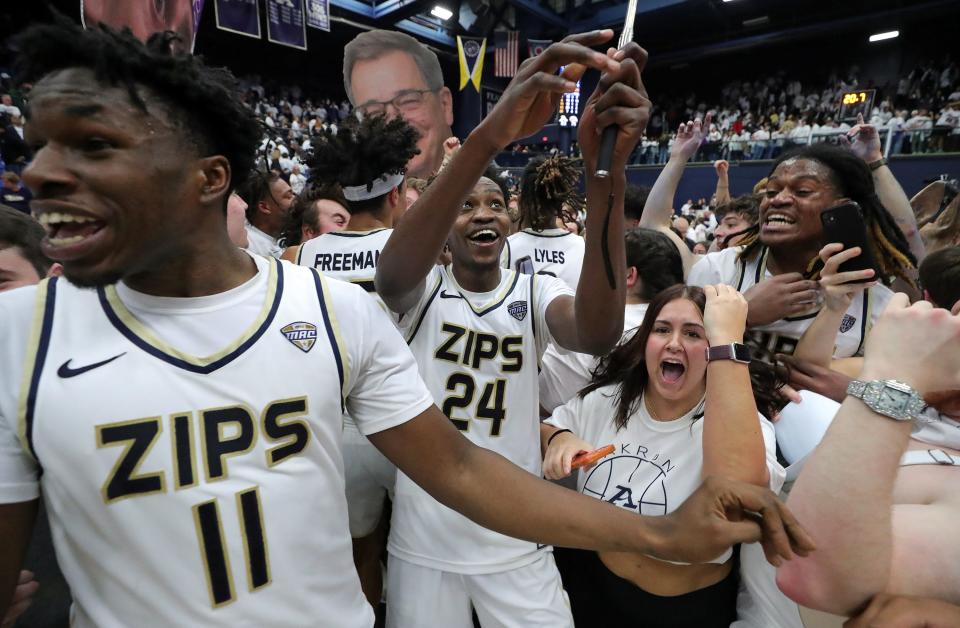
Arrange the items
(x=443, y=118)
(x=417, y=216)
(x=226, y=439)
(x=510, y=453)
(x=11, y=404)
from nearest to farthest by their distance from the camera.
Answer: (x=11, y=404)
(x=226, y=439)
(x=417, y=216)
(x=510, y=453)
(x=443, y=118)

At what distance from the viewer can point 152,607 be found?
991mm

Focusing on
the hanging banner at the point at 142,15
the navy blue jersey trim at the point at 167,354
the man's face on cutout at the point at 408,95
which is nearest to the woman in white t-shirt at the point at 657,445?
the navy blue jersey trim at the point at 167,354

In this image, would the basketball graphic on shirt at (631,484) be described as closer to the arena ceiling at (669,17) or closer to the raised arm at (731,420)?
the raised arm at (731,420)

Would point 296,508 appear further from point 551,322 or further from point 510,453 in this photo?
point 551,322

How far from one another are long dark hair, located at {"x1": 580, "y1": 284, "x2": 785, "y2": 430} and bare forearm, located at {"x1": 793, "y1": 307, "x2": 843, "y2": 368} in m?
0.14

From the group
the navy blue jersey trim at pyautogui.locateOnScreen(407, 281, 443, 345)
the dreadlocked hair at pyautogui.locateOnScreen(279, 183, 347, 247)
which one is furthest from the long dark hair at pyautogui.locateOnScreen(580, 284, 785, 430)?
the dreadlocked hair at pyautogui.locateOnScreen(279, 183, 347, 247)

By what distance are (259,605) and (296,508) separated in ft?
0.64

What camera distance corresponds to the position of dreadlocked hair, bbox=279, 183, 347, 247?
354cm

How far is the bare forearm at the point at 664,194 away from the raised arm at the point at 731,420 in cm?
201

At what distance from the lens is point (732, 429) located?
4.45 ft

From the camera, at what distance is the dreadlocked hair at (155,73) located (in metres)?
0.95

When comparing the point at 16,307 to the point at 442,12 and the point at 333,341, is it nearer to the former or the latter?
the point at 333,341

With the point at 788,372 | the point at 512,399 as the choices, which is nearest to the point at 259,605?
the point at 512,399

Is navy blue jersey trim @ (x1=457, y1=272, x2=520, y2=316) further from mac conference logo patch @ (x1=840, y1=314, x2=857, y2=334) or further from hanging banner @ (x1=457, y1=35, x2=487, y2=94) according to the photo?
hanging banner @ (x1=457, y1=35, x2=487, y2=94)
